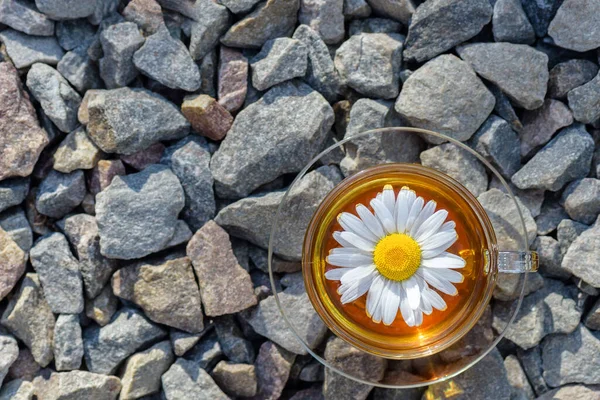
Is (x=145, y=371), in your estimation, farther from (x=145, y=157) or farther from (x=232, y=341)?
(x=145, y=157)

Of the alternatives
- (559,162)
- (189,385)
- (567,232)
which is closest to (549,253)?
(567,232)

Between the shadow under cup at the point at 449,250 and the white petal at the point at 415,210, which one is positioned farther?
the shadow under cup at the point at 449,250

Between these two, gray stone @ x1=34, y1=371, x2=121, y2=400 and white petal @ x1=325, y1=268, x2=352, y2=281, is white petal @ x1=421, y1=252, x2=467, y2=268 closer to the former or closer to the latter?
white petal @ x1=325, y1=268, x2=352, y2=281

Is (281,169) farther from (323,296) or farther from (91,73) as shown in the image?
(91,73)

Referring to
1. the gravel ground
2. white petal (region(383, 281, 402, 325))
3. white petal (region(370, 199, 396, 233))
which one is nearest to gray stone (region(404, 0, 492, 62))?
the gravel ground

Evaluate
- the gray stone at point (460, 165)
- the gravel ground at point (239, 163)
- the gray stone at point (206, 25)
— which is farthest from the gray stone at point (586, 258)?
the gray stone at point (206, 25)

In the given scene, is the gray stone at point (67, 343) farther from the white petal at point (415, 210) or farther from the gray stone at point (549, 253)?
the gray stone at point (549, 253)

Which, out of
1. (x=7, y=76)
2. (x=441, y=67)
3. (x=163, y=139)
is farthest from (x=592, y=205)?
(x=7, y=76)
